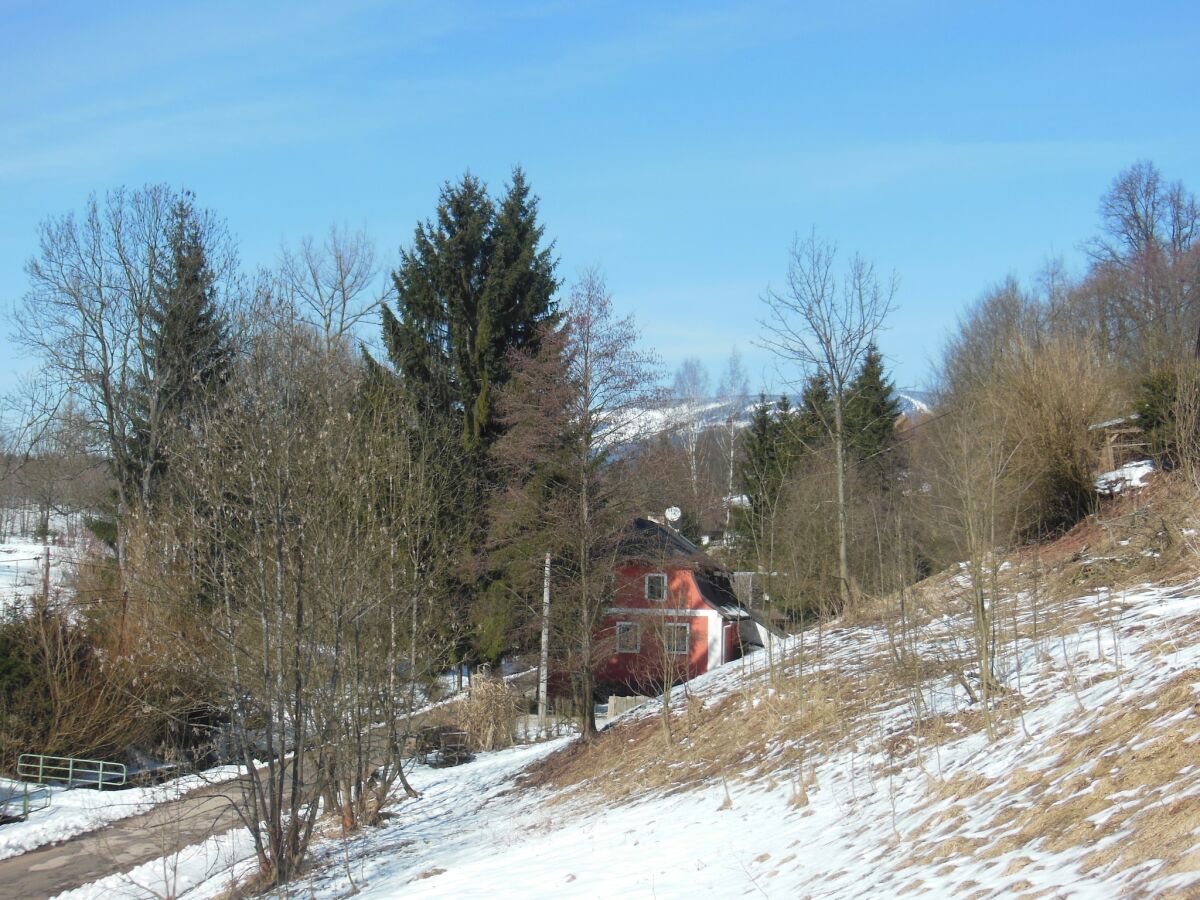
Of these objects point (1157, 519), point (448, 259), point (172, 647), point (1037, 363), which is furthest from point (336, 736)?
point (448, 259)

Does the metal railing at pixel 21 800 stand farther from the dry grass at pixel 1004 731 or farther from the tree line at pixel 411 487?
the dry grass at pixel 1004 731

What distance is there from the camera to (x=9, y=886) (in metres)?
15.8

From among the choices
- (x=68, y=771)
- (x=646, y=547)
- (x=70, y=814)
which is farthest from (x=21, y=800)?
(x=646, y=547)

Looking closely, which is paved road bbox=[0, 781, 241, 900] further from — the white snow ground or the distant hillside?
the distant hillside

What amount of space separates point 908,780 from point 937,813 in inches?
47.3

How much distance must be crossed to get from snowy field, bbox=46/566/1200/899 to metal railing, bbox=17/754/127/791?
962cm

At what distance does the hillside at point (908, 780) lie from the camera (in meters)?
5.51

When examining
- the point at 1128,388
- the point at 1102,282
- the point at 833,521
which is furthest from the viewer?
the point at 1102,282

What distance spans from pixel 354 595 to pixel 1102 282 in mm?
41226

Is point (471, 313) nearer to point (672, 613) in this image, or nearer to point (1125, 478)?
point (672, 613)

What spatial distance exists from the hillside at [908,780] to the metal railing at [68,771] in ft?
23.1

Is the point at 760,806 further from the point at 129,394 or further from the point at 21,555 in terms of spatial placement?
the point at 21,555

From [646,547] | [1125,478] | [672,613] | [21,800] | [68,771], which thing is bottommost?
[21,800]

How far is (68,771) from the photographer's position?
22.7m
